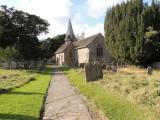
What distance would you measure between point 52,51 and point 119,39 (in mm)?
68152

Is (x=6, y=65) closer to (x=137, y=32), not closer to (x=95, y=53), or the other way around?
(x=95, y=53)

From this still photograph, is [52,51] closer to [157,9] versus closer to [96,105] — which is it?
[157,9]

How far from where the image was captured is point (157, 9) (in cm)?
4441

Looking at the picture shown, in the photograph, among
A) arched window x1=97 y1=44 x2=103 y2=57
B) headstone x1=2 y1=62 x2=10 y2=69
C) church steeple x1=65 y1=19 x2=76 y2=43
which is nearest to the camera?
headstone x1=2 y1=62 x2=10 y2=69

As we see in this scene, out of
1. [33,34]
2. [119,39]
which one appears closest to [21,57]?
[33,34]

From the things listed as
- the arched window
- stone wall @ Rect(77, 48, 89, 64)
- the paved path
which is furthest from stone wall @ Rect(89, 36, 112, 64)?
the paved path

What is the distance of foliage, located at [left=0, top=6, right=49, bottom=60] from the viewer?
57.8m

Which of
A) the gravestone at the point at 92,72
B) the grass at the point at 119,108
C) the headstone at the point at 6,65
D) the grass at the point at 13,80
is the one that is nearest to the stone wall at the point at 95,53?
the headstone at the point at 6,65

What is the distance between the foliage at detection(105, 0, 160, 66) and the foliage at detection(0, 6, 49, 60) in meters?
18.2

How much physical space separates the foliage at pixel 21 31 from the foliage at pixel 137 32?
18.2 m

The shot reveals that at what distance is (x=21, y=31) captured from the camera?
59312mm

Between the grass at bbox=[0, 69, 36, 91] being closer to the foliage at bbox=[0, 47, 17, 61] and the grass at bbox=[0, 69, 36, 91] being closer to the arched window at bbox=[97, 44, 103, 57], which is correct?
the foliage at bbox=[0, 47, 17, 61]

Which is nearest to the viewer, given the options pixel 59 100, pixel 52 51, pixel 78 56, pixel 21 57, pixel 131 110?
pixel 131 110

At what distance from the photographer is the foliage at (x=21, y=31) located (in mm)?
57844
